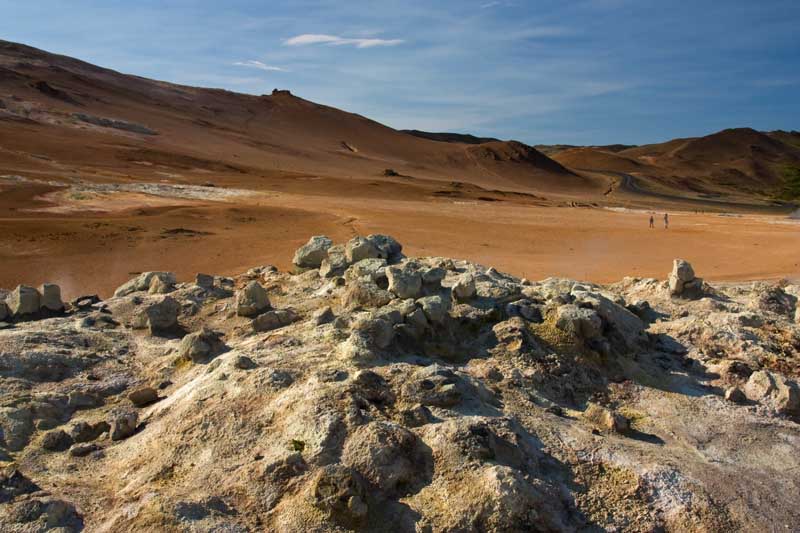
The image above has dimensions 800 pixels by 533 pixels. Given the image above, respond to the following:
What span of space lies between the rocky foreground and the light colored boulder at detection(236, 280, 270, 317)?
0.02 m

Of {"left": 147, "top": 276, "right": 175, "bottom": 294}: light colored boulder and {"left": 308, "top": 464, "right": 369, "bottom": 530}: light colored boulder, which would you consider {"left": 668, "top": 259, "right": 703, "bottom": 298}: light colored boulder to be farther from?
{"left": 147, "top": 276, "right": 175, "bottom": 294}: light colored boulder

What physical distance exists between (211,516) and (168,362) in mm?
1875

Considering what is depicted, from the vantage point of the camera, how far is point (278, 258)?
500 inches

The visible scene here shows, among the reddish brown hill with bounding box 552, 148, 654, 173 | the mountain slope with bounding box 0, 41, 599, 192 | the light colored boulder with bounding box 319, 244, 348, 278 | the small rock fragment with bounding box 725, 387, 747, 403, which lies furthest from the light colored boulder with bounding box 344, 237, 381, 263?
the reddish brown hill with bounding box 552, 148, 654, 173

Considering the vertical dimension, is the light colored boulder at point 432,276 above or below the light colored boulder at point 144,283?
above

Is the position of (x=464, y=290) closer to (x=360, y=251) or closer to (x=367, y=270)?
(x=367, y=270)

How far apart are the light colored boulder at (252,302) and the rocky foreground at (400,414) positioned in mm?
20

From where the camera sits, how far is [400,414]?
321 cm

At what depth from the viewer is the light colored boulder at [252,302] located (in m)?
4.99

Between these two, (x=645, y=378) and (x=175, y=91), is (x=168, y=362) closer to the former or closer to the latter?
(x=645, y=378)

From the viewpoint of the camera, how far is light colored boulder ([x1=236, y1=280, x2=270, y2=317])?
4.99 metres

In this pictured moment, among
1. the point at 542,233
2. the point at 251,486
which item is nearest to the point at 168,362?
the point at 251,486

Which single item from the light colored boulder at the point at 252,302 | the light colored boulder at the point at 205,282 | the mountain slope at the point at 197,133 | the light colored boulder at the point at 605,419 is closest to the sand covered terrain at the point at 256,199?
the mountain slope at the point at 197,133

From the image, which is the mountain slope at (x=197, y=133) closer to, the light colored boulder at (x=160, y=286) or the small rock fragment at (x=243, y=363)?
the light colored boulder at (x=160, y=286)
